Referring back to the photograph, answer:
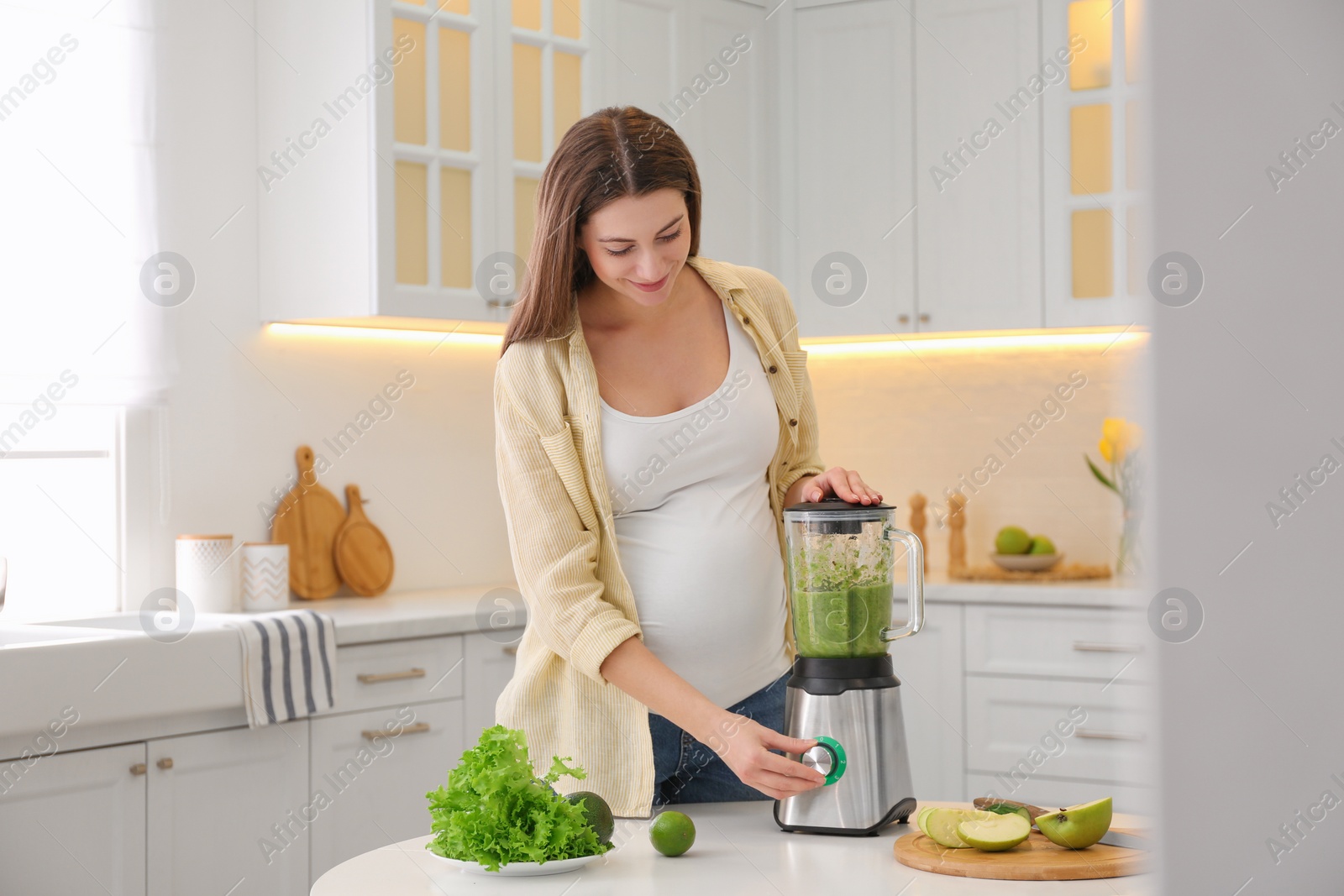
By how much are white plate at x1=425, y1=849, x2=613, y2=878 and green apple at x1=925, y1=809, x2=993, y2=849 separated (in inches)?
12.2

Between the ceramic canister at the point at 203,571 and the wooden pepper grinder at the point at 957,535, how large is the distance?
1.97 m

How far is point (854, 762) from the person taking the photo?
119cm

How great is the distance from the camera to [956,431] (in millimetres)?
3764

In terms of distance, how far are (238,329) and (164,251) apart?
0.26 metres

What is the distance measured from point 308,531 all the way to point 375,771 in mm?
708

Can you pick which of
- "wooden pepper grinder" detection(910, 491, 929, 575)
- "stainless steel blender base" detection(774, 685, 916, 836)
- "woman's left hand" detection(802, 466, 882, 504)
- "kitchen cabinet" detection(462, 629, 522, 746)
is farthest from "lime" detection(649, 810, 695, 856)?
"wooden pepper grinder" detection(910, 491, 929, 575)

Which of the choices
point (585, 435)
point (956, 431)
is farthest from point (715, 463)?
point (956, 431)

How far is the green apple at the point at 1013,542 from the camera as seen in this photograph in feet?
11.2

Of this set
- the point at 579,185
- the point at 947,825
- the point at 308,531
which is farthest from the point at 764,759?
the point at 308,531

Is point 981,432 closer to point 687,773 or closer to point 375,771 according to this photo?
point 375,771

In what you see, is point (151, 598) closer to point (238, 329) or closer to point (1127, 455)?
point (238, 329)

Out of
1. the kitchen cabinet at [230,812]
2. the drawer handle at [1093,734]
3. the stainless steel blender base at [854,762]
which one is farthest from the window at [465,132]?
the stainless steel blender base at [854,762]

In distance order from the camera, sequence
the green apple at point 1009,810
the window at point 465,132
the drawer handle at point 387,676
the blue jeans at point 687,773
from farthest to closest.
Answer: the window at point 465,132 → the drawer handle at point 387,676 → the blue jeans at point 687,773 → the green apple at point 1009,810

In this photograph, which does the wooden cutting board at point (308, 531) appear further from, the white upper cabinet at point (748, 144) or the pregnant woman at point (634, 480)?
the pregnant woman at point (634, 480)
